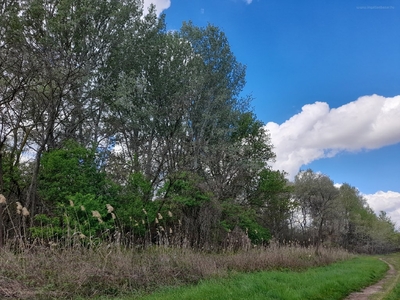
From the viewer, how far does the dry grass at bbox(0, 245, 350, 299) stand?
6.01 metres

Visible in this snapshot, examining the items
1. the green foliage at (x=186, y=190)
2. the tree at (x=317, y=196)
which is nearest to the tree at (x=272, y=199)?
the green foliage at (x=186, y=190)

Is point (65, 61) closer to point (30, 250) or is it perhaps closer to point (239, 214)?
point (30, 250)

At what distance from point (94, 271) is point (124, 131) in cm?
1751

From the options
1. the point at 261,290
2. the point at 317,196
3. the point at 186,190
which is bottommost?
the point at 261,290

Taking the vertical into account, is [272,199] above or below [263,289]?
above

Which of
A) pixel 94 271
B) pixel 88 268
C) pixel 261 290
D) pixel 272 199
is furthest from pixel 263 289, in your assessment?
pixel 272 199

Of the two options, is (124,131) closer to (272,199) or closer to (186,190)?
(186,190)

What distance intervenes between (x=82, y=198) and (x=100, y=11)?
1211cm

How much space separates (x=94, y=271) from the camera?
684 cm

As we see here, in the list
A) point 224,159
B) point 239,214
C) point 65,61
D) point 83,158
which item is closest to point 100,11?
point 65,61

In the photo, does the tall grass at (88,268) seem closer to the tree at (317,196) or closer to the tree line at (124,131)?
the tree line at (124,131)

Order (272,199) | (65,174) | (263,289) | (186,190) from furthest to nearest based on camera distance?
(272,199), (186,190), (65,174), (263,289)

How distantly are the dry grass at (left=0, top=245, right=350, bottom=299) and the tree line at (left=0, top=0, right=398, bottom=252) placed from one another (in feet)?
4.32

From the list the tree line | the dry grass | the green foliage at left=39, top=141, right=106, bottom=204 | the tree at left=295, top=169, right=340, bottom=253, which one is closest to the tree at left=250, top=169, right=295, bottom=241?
the tree line
